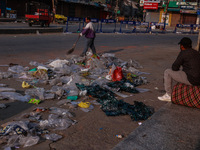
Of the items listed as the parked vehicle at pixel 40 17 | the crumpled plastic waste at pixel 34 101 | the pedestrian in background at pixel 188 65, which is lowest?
the crumpled plastic waste at pixel 34 101

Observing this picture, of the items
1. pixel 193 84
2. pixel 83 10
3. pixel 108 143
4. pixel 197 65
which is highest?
pixel 83 10

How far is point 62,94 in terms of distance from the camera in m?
5.12

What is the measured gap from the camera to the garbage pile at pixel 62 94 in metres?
3.27

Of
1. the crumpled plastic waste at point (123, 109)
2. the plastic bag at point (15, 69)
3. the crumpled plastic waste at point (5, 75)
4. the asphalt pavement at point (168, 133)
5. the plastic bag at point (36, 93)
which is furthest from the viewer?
the plastic bag at point (15, 69)

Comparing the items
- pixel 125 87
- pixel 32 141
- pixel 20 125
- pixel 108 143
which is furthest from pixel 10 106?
pixel 125 87

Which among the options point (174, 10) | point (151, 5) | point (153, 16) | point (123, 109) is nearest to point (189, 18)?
point (174, 10)

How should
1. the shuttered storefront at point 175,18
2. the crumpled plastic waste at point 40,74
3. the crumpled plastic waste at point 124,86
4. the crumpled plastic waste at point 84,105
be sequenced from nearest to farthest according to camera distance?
1. the crumpled plastic waste at point 84,105
2. the crumpled plastic waste at point 124,86
3. the crumpled plastic waste at point 40,74
4. the shuttered storefront at point 175,18

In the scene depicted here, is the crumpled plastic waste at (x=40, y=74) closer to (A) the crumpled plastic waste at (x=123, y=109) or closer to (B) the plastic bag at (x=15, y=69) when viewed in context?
(B) the plastic bag at (x=15, y=69)

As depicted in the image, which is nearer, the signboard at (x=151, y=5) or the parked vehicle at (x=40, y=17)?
the parked vehicle at (x=40, y=17)

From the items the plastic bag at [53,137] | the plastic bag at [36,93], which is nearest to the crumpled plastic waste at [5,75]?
the plastic bag at [36,93]

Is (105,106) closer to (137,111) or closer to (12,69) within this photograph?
(137,111)

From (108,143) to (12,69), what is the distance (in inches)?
180

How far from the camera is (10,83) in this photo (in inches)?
227

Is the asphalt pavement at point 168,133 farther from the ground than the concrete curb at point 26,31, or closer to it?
closer to it
